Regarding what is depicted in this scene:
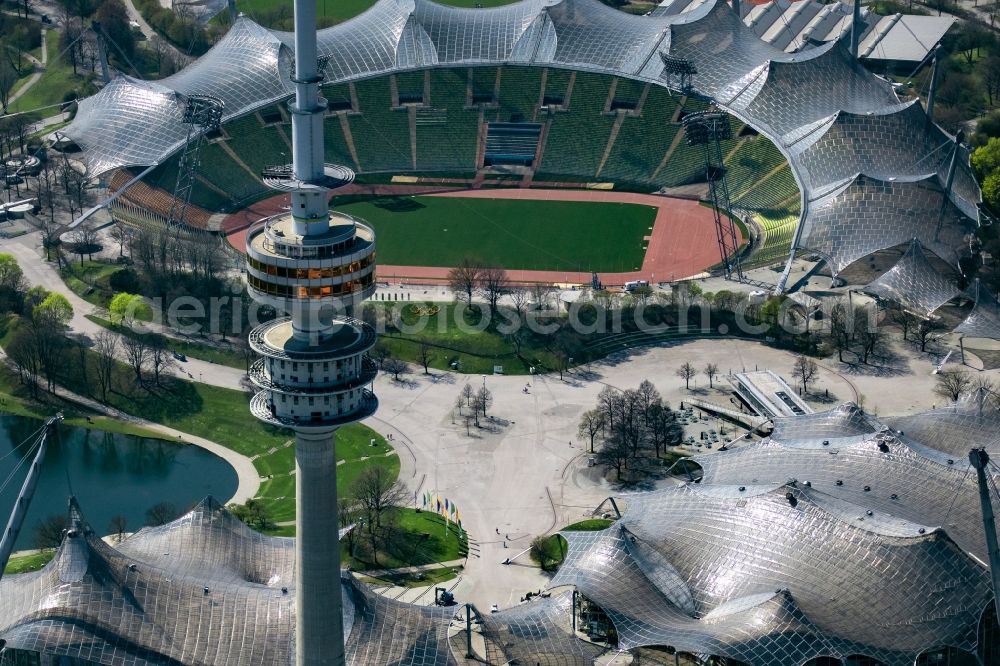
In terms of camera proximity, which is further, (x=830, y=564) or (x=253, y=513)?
(x=253, y=513)

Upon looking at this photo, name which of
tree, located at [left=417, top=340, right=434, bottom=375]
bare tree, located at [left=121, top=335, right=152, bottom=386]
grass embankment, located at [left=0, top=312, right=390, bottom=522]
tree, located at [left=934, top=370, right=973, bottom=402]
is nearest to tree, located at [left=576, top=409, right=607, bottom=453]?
grass embankment, located at [left=0, top=312, right=390, bottom=522]

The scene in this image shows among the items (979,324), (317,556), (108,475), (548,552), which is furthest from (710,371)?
(317,556)

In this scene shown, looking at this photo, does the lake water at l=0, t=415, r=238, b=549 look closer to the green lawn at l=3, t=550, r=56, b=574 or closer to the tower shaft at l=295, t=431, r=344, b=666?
the green lawn at l=3, t=550, r=56, b=574

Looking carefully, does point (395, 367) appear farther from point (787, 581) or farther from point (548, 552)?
point (787, 581)

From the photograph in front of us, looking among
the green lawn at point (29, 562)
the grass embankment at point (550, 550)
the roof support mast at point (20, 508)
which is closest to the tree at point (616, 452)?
the grass embankment at point (550, 550)

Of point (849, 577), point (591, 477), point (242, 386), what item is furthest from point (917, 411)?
point (242, 386)

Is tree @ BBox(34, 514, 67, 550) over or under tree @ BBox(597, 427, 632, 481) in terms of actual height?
under

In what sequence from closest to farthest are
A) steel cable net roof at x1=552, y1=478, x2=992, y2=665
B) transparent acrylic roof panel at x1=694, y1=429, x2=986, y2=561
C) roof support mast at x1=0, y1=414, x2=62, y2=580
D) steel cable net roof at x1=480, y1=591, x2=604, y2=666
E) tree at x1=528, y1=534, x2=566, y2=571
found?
roof support mast at x1=0, y1=414, x2=62, y2=580 → steel cable net roof at x1=552, y1=478, x2=992, y2=665 → steel cable net roof at x1=480, y1=591, x2=604, y2=666 → transparent acrylic roof panel at x1=694, y1=429, x2=986, y2=561 → tree at x1=528, y1=534, x2=566, y2=571

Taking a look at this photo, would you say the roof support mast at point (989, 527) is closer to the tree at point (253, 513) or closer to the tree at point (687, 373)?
the tree at point (687, 373)
